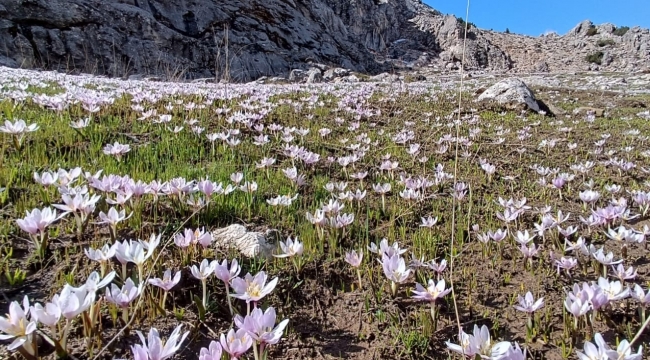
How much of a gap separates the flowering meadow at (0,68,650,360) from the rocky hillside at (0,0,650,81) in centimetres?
419

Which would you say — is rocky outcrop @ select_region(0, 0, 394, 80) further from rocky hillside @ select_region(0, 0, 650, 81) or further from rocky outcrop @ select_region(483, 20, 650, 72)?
rocky outcrop @ select_region(483, 20, 650, 72)

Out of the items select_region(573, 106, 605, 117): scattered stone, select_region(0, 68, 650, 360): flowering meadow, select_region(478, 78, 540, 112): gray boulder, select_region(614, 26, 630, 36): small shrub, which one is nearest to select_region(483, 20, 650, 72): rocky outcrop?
select_region(614, 26, 630, 36): small shrub

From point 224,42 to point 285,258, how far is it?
33.1m

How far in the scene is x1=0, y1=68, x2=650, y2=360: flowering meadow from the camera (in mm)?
1702


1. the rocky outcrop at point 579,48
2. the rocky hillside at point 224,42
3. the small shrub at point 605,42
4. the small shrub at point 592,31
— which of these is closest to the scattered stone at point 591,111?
the rocky hillside at point 224,42

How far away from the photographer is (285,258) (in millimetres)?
2578

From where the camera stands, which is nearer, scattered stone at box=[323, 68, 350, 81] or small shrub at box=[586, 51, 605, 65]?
scattered stone at box=[323, 68, 350, 81]

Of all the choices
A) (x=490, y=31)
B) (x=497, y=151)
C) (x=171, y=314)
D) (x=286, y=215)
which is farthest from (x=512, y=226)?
(x=490, y=31)

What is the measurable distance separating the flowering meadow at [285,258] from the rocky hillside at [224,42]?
4.19 m

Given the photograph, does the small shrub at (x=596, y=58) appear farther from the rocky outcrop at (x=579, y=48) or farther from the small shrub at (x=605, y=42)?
the small shrub at (x=605, y=42)

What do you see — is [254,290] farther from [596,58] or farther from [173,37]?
[596,58]

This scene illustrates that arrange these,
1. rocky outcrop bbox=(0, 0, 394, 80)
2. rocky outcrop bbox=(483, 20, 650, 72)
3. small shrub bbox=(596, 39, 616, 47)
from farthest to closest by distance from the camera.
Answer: small shrub bbox=(596, 39, 616, 47)
rocky outcrop bbox=(483, 20, 650, 72)
rocky outcrop bbox=(0, 0, 394, 80)

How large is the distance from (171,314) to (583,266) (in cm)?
255

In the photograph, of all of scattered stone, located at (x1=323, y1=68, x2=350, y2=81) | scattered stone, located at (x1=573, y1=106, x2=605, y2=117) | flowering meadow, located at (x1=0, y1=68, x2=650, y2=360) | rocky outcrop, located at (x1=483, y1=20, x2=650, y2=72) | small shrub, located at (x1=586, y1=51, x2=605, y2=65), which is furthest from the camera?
small shrub, located at (x1=586, y1=51, x2=605, y2=65)
